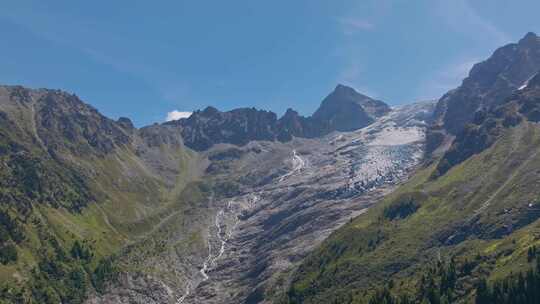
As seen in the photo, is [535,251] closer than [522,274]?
No

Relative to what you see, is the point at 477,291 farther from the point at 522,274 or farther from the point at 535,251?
the point at 535,251

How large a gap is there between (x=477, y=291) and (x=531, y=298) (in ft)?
63.4

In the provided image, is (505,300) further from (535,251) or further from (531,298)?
(535,251)

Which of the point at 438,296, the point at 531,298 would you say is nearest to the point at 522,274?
the point at 531,298

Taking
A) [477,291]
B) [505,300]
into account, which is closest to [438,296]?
[477,291]

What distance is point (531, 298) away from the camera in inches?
6845

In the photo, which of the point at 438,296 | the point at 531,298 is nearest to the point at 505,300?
the point at 531,298

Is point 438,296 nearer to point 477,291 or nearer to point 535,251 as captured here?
point 477,291

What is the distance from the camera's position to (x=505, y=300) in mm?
177500

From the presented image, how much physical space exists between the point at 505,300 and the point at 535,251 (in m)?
31.0

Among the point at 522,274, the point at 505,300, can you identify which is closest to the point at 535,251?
the point at 522,274

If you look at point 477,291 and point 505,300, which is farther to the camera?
point 477,291

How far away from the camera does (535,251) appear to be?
199 m

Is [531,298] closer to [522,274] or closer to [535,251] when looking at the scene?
[522,274]
